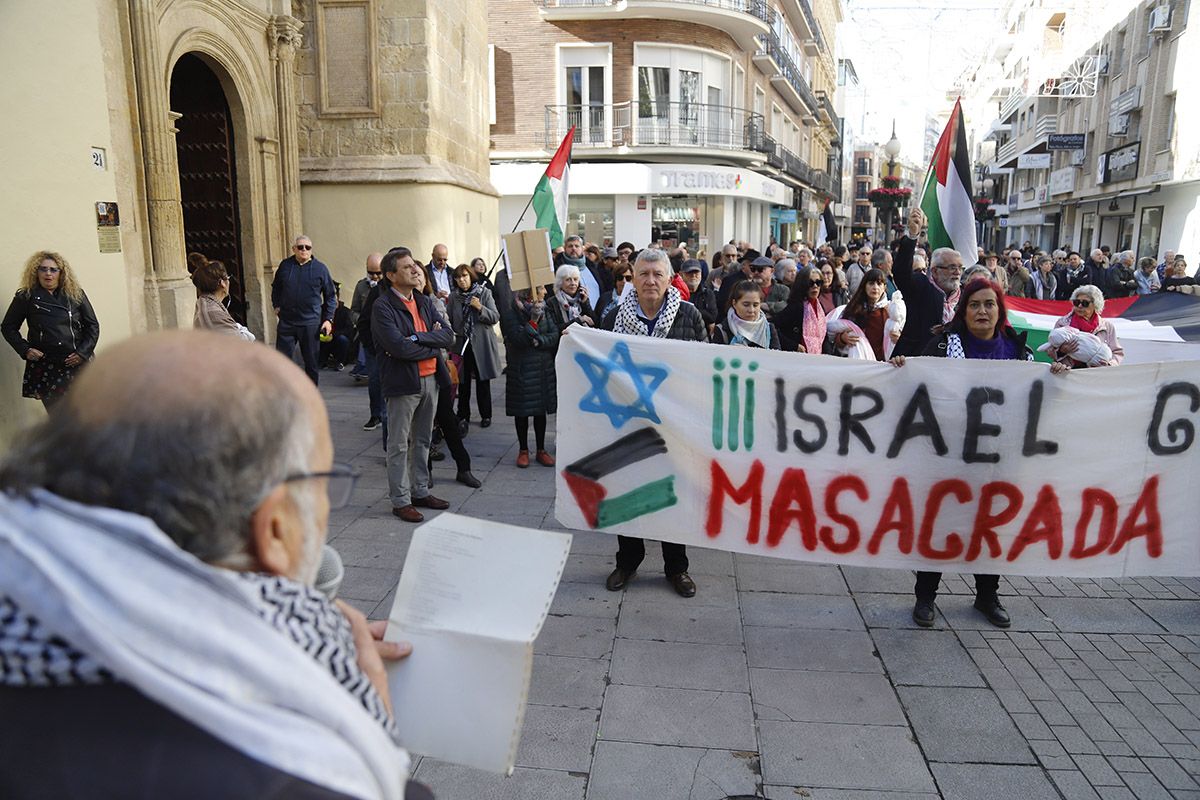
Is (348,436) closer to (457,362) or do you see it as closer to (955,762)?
(457,362)

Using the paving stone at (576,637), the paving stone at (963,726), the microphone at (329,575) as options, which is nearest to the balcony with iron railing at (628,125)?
the paving stone at (576,637)

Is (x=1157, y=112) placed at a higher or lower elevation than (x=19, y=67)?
higher

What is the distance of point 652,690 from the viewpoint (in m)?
3.81

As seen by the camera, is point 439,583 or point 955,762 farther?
point 955,762

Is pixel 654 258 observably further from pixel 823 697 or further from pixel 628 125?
pixel 628 125

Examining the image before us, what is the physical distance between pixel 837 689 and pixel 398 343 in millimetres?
3647

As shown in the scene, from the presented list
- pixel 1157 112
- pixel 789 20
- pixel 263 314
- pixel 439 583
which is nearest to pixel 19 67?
pixel 263 314

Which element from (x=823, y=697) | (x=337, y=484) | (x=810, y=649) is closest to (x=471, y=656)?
(x=337, y=484)

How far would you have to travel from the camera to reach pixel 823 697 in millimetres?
3777

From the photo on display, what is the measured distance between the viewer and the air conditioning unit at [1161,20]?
86.9ft

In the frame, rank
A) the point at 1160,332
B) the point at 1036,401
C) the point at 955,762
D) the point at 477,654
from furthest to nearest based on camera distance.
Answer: the point at 1160,332 → the point at 1036,401 → the point at 955,762 → the point at 477,654

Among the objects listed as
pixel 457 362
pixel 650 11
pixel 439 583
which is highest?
pixel 650 11

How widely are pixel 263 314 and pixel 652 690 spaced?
9.44m

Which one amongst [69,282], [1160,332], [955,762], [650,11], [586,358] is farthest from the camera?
[650,11]
